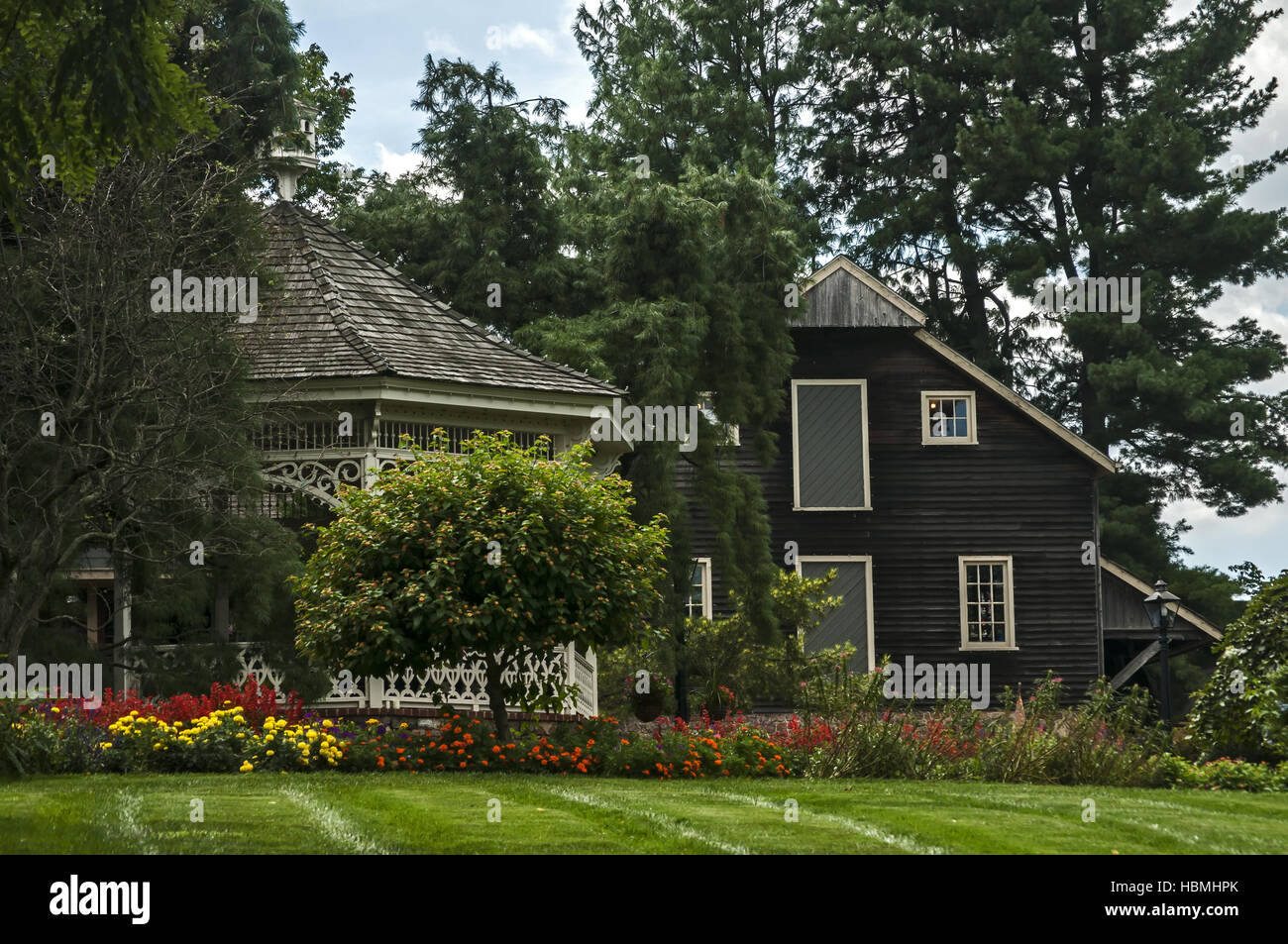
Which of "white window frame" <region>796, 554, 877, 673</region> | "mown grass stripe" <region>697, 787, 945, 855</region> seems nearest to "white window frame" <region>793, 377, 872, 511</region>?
"white window frame" <region>796, 554, 877, 673</region>

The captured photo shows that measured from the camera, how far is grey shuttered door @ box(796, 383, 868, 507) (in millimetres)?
27844

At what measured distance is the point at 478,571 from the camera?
1418 centimetres

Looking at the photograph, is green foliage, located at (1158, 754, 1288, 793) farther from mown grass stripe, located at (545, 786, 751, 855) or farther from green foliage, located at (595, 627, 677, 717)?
green foliage, located at (595, 627, 677, 717)

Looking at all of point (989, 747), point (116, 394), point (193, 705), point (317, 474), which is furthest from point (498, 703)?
point (989, 747)

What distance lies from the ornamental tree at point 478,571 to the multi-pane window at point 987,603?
13.5m

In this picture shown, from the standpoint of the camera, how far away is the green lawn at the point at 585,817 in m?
8.74

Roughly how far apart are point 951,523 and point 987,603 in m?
1.55

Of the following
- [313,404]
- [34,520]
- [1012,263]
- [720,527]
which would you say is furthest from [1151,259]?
[34,520]

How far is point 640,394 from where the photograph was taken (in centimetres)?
2127

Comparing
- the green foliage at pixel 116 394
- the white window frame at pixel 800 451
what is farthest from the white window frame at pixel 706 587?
the green foliage at pixel 116 394

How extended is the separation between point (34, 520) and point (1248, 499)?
29715 mm

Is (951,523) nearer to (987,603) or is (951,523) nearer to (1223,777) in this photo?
(987,603)
